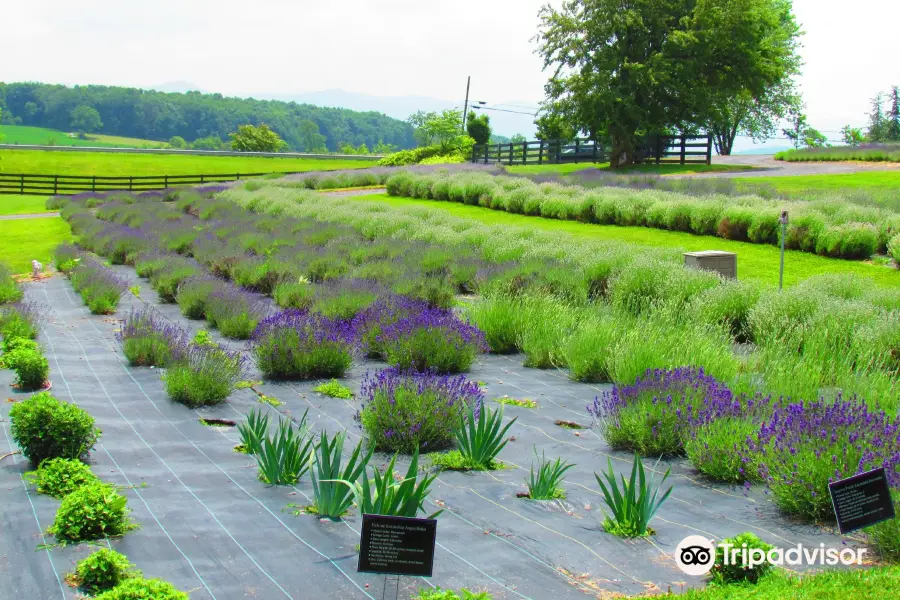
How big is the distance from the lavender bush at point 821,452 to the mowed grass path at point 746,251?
6412mm

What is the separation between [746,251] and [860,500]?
38.4 ft

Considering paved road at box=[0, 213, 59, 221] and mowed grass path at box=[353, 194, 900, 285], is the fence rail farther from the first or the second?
mowed grass path at box=[353, 194, 900, 285]

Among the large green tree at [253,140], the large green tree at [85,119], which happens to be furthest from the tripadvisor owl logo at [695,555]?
the large green tree at [85,119]

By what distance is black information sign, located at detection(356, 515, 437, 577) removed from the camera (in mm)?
3639

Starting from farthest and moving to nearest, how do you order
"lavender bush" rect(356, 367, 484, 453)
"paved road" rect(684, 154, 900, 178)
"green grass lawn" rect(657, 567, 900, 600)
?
"paved road" rect(684, 154, 900, 178) → "lavender bush" rect(356, 367, 484, 453) → "green grass lawn" rect(657, 567, 900, 600)

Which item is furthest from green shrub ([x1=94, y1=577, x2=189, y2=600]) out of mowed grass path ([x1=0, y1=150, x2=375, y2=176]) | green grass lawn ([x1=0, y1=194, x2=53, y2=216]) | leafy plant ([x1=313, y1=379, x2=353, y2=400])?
mowed grass path ([x1=0, y1=150, x2=375, y2=176])

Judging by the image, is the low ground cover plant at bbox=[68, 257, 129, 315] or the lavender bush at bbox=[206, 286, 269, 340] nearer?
the lavender bush at bbox=[206, 286, 269, 340]

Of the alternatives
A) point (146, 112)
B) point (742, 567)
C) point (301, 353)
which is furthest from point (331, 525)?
point (146, 112)

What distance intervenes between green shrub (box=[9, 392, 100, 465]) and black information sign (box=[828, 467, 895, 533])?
4.86 metres

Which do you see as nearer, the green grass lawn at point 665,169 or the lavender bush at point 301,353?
the lavender bush at point 301,353

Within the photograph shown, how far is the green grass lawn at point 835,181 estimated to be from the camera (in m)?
23.2

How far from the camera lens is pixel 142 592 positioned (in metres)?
3.58

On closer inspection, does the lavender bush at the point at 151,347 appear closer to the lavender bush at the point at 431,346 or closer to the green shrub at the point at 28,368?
the green shrub at the point at 28,368

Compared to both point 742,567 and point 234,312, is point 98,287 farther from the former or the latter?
point 742,567
